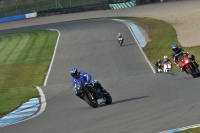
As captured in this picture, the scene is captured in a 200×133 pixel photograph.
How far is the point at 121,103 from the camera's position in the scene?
16.2m

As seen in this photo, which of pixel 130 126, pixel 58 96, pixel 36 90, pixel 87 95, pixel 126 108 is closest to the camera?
pixel 130 126

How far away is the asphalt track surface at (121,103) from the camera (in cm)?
1169

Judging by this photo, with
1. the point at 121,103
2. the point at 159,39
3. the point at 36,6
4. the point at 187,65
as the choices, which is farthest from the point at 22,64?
the point at 36,6

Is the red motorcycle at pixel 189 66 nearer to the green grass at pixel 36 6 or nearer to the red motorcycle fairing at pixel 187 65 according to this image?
the red motorcycle fairing at pixel 187 65

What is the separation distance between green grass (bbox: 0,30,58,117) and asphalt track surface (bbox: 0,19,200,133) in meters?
0.97

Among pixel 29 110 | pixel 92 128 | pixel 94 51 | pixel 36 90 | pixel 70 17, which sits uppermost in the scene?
pixel 92 128

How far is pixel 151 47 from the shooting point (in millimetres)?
38156

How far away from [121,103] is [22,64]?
71.9 feet

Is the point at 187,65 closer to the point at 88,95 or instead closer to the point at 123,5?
the point at 88,95

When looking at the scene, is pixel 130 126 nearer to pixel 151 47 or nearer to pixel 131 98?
pixel 131 98

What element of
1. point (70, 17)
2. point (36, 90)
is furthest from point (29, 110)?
point (70, 17)

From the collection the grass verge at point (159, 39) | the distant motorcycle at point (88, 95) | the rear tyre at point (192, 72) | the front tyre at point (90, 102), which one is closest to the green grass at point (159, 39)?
the grass verge at point (159, 39)

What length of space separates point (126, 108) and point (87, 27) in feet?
132

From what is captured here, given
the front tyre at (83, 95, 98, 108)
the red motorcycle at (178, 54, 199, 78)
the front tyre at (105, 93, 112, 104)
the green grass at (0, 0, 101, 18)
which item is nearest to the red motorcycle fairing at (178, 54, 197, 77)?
the red motorcycle at (178, 54, 199, 78)
